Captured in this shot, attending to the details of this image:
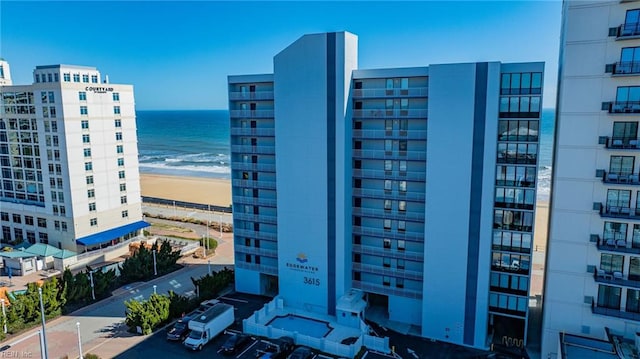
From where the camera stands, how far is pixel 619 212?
93.9 ft

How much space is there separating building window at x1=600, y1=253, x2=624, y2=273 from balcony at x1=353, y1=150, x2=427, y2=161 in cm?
1424

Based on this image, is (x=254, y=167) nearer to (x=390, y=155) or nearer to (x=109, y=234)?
(x=390, y=155)

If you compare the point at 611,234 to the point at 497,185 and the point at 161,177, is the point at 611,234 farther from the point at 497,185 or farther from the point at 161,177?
the point at 161,177

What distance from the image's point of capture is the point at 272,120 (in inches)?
1654

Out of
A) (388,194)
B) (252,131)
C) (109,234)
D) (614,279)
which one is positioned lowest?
(109,234)

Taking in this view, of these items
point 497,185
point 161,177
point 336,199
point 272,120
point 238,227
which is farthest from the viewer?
point 161,177

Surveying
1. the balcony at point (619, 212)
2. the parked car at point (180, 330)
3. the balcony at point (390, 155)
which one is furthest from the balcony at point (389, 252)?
the parked car at point (180, 330)

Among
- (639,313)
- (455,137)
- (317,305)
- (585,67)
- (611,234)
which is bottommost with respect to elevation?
(317,305)

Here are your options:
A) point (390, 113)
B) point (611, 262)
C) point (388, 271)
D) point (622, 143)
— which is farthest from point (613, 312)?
point (390, 113)

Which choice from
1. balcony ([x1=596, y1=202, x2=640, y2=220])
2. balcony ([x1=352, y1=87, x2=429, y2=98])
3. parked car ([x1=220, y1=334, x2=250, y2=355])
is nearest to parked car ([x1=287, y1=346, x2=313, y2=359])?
parked car ([x1=220, y1=334, x2=250, y2=355])

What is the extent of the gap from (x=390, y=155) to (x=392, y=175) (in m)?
1.75

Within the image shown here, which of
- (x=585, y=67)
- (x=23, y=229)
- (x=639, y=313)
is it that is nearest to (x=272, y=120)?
(x=585, y=67)

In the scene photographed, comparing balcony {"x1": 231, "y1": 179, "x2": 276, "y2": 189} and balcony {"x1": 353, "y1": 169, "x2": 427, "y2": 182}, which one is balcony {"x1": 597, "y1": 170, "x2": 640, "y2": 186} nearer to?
balcony {"x1": 353, "y1": 169, "x2": 427, "y2": 182}

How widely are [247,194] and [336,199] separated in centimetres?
1070
